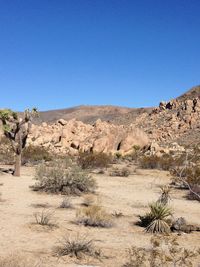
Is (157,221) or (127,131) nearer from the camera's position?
(157,221)

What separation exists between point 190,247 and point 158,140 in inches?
1781

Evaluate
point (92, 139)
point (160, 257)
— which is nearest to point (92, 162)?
point (92, 139)

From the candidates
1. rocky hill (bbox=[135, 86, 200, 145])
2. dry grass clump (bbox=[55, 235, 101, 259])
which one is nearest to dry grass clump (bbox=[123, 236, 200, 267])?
dry grass clump (bbox=[55, 235, 101, 259])

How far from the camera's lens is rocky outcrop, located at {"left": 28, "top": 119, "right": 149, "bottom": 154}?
4225cm

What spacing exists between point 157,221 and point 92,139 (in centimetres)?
3244

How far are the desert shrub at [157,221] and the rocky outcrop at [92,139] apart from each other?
1110 inches

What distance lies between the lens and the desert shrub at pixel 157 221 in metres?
Result: 11.8

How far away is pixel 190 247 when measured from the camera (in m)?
10.4

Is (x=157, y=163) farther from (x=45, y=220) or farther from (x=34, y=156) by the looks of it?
(x=45, y=220)

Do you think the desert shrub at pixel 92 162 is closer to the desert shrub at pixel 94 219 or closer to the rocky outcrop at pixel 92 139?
the rocky outcrop at pixel 92 139

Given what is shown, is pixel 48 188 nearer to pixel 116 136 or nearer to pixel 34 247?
pixel 34 247

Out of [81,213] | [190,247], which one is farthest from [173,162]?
[190,247]

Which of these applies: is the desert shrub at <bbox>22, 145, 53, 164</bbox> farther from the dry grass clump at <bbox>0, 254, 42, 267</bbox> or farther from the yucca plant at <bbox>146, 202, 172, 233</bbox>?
the dry grass clump at <bbox>0, 254, 42, 267</bbox>

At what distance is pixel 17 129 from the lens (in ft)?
78.5
